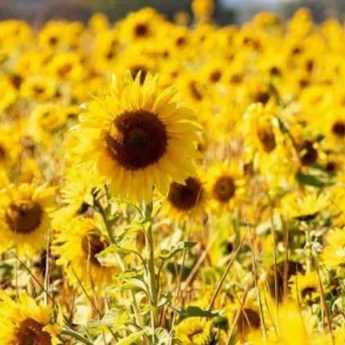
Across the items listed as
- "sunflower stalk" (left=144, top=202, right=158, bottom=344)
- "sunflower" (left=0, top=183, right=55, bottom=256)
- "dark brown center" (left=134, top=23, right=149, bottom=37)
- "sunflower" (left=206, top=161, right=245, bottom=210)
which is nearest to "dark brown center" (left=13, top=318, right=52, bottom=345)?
"sunflower stalk" (left=144, top=202, right=158, bottom=344)

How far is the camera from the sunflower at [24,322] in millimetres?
1779

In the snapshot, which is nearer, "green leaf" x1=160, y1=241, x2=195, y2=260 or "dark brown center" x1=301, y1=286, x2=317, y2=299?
"green leaf" x1=160, y1=241, x2=195, y2=260

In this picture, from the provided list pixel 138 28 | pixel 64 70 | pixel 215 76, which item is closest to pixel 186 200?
pixel 215 76

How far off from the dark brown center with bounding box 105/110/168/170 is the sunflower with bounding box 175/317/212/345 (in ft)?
1.08

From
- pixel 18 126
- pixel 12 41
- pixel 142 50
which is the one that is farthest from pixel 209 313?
pixel 12 41

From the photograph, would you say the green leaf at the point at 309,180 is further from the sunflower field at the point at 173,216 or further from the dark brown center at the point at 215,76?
the dark brown center at the point at 215,76

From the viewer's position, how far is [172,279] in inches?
111

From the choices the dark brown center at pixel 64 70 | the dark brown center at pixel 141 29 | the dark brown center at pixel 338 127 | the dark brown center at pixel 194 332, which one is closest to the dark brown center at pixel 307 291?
the dark brown center at pixel 194 332

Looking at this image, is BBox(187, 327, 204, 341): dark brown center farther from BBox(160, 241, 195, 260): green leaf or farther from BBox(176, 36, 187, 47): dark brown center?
BBox(176, 36, 187, 47): dark brown center

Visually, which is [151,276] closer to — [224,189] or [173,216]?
[173,216]

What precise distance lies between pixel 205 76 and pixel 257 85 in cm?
78

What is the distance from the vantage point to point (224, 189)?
10.2 ft

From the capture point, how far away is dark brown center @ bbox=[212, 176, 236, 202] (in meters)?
3.09

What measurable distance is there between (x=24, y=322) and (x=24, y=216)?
0.69 m
